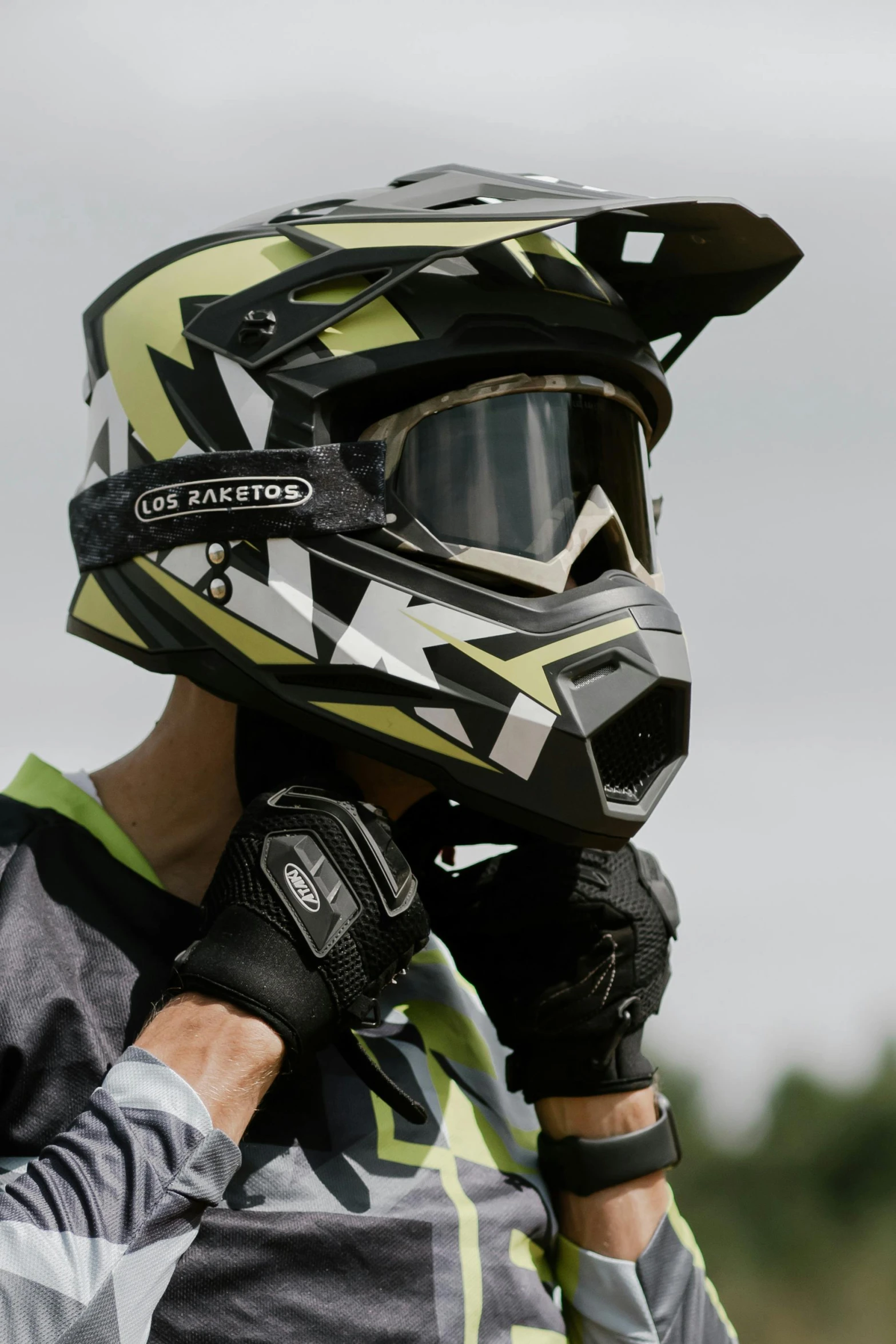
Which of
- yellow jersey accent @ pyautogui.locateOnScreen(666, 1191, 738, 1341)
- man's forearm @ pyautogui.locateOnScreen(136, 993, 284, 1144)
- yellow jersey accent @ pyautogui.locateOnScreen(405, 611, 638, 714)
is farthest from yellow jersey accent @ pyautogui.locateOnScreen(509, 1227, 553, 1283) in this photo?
yellow jersey accent @ pyautogui.locateOnScreen(405, 611, 638, 714)

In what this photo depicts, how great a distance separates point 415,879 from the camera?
236 cm

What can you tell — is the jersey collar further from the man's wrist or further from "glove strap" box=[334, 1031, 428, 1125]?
the man's wrist

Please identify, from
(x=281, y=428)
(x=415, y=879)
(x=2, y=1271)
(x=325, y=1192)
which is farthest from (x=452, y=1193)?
(x=281, y=428)

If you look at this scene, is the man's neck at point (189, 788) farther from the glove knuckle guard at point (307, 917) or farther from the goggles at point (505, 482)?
the goggles at point (505, 482)

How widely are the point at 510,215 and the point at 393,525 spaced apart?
0.62m

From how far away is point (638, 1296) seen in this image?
2.73 metres

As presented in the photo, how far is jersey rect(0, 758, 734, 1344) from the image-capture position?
1842 millimetres

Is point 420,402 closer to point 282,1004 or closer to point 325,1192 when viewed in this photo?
point 282,1004

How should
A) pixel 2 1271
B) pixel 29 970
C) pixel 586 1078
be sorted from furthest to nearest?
pixel 586 1078 < pixel 29 970 < pixel 2 1271

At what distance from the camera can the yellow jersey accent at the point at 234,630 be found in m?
2.50

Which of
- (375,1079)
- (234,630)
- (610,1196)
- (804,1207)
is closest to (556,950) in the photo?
(610,1196)

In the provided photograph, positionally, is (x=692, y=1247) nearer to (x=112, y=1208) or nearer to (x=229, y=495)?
(x=112, y=1208)

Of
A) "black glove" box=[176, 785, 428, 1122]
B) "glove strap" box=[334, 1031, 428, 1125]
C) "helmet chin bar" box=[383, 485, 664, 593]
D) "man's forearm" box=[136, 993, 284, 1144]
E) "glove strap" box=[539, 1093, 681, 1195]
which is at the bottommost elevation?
"glove strap" box=[539, 1093, 681, 1195]

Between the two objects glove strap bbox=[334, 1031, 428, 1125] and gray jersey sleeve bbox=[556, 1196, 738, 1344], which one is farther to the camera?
gray jersey sleeve bbox=[556, 1196, 738, 1344]
